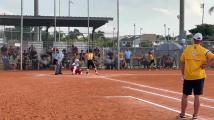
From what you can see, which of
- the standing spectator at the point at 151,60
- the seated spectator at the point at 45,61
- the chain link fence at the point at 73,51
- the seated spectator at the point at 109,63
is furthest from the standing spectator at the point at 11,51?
the standing spectator at the point at 151,60

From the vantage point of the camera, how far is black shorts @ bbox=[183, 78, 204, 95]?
38.7ft

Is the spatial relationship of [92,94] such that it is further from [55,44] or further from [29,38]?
[29,38]

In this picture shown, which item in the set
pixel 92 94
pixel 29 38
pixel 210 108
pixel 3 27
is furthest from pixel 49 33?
pixel 210 108

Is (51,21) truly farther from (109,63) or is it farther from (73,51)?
(109,63)

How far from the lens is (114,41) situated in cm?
4506

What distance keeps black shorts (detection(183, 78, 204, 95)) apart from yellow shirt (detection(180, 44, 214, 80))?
0.09m

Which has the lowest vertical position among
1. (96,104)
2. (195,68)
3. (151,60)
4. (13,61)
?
(96,104)

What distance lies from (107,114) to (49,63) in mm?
29105

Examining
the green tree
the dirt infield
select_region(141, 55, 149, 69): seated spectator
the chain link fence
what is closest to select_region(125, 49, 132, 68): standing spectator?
the chain link fence

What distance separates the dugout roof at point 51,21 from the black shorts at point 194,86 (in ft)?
109

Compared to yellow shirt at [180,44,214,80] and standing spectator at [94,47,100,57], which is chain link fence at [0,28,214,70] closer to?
standing spectator at [94,47,100,57]

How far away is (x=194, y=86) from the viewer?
11.9 m

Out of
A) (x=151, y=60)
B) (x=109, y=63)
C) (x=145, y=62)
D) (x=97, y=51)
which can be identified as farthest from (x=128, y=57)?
(x=97, y=51)

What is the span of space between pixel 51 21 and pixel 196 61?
35.5 metres
